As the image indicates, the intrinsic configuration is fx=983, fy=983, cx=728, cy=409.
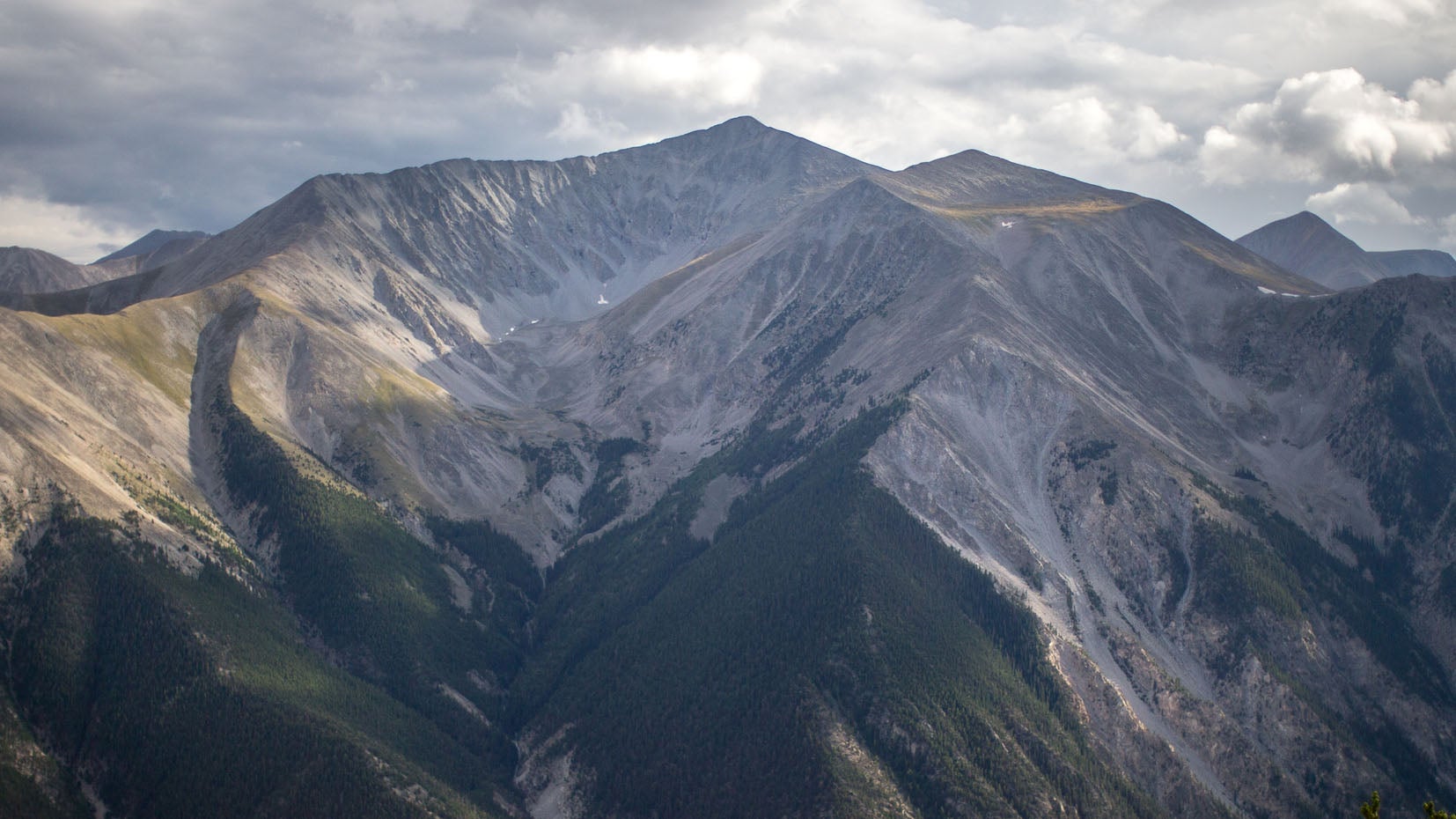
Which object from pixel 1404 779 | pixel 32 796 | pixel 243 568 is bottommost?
pixel 1404 779

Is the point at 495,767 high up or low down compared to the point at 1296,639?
down

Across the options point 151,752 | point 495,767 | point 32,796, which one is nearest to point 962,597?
point 495,767

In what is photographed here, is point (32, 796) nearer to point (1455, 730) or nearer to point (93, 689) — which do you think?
point (93, 689)

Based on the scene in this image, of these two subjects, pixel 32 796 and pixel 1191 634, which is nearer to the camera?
pixel 32 796

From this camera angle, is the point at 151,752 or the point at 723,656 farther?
the point at 723,656

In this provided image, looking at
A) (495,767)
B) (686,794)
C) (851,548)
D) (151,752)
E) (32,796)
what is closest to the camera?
(32,796)

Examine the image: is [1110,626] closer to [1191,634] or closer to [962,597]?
[1191,634]

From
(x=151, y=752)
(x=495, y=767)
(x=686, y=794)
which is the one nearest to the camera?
(x=151, y=752)

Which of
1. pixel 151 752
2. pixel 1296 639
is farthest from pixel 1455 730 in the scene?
pixel 151 752

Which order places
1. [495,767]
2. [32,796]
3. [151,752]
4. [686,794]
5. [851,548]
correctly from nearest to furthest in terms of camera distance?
[32,796], [151,752], [686,794], [495,767], [851,548]
